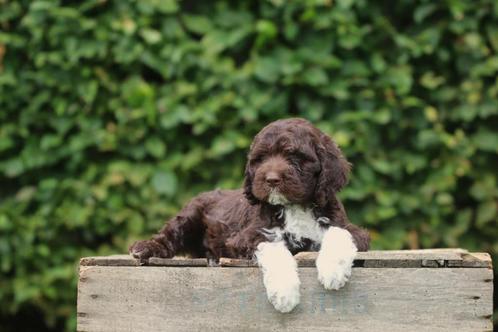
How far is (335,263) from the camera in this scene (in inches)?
141

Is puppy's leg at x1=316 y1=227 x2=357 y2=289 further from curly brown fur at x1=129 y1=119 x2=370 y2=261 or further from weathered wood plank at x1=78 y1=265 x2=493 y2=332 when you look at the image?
curly brown fur at x1=129 y1=119 x2=370 y2=261

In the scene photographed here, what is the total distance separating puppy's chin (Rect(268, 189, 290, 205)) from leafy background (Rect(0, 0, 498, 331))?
261cm

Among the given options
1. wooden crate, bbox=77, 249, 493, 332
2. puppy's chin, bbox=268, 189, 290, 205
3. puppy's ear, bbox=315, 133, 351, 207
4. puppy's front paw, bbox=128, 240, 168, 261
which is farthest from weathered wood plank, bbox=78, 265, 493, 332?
puppy's ear, bbox=315, 133, 351, 207

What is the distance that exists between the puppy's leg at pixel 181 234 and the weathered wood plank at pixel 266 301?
0.41 meters

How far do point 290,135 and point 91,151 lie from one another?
348 centimetres

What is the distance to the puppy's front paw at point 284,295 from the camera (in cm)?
360

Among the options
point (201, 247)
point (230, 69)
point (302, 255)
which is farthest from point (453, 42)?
point (302, 255)

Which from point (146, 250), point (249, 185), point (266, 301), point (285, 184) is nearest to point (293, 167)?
point (285, 184)

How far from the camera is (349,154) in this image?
6680mm

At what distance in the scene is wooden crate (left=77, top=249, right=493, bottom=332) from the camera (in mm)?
3557

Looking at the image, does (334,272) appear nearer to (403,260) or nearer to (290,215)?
(403,260)

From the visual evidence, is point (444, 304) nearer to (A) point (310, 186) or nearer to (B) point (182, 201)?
(A) point (310, 186)

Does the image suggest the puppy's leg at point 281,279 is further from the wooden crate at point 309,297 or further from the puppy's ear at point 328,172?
the puppy's ear at point 328,172

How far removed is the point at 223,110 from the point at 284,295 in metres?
3.38
